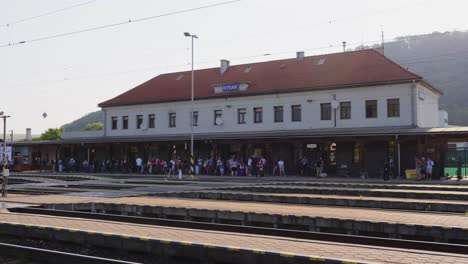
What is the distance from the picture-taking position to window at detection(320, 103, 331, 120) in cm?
4106

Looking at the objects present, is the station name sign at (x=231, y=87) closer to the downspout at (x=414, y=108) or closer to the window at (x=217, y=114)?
the window at (x=217, y=114)

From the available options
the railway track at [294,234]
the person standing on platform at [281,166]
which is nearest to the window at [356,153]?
the person standing on platform at [281,166]

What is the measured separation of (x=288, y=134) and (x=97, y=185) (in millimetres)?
15425

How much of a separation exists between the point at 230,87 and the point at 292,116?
279 inches

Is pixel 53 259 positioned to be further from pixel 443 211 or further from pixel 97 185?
pixel 97 185

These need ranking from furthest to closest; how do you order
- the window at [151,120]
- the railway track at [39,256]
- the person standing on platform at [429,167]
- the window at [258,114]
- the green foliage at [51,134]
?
the green foliage at [51,134], the window at [151,120], the window at [258,114], the person standing on platform at [429,167], the railway track at [39,256]

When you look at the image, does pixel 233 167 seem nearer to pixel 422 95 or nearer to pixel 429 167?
pixel 429 167

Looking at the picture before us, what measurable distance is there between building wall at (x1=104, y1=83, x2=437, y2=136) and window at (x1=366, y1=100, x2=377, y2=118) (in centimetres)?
30

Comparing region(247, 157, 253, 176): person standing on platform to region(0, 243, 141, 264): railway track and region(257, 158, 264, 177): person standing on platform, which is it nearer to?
region(257, 158, 264, 177): person standing on platform

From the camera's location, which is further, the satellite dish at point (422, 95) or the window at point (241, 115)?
the window at point (241, 115)

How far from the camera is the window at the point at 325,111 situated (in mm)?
41062

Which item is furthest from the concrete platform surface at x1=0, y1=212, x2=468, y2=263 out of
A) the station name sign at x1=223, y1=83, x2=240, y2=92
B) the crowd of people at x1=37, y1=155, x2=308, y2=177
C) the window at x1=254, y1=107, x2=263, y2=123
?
the station name sign at x1=223, y1=83, x2=240, y2=92

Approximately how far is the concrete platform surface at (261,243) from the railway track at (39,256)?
1.38 meters

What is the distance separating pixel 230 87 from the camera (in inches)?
1852
